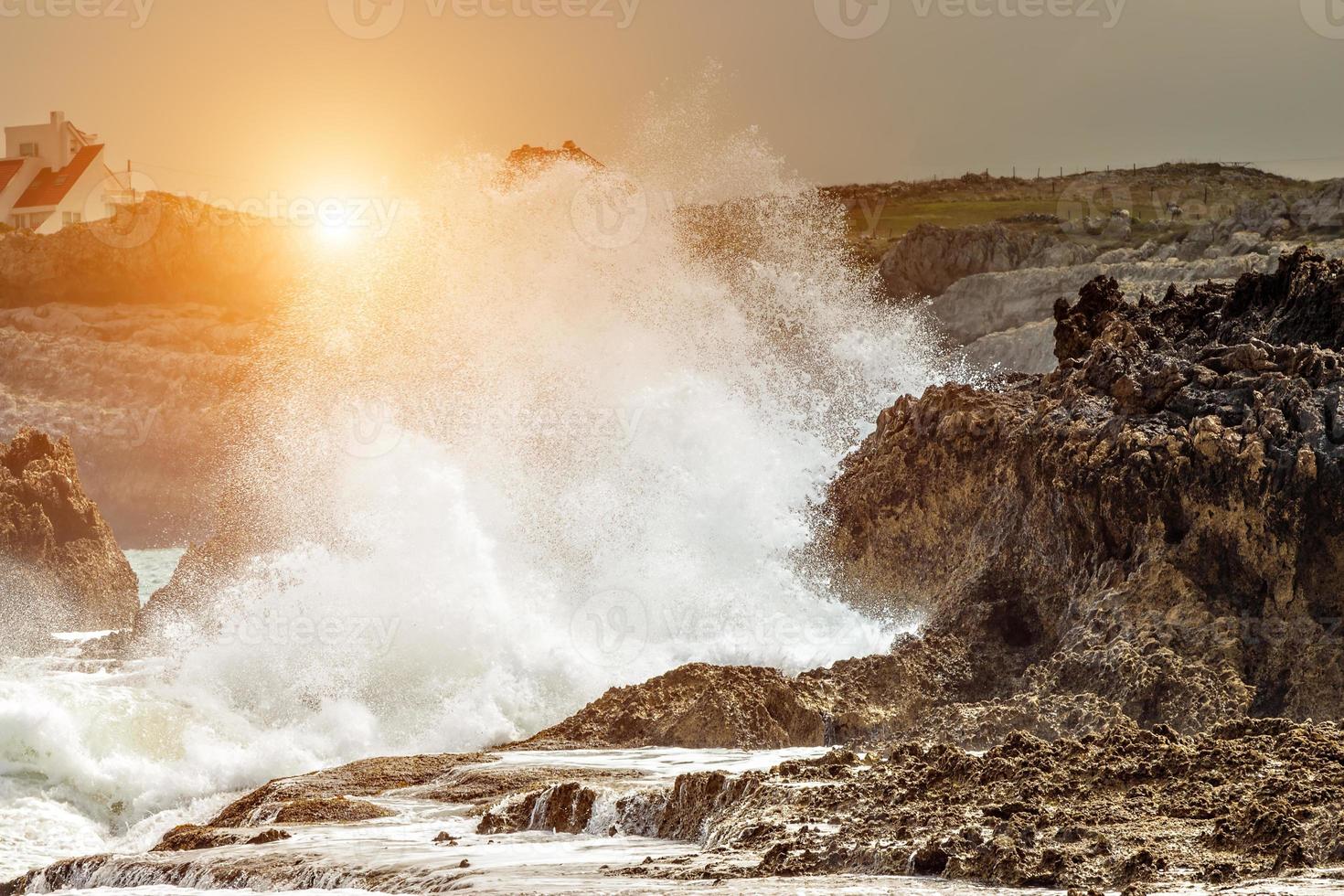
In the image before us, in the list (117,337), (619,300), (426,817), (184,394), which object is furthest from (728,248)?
(426,817)

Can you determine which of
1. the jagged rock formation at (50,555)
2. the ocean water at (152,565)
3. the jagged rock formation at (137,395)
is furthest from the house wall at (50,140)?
the jagged rock formation at (50,555)

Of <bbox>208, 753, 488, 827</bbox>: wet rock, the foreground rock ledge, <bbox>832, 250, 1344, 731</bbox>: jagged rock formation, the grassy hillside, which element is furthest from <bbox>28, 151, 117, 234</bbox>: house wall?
the foreground rock ledge

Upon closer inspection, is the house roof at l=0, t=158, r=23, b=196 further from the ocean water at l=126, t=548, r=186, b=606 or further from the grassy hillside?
the grassy hillside

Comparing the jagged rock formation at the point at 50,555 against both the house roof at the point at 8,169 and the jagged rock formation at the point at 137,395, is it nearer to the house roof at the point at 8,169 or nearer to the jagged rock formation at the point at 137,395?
the jagged rock formation at the point at 137,395

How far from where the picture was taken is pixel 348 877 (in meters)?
13.2

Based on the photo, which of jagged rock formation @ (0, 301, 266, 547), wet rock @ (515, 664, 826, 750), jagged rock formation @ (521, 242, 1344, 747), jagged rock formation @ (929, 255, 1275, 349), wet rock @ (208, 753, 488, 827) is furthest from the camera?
jagged rock formation @ (0, 301, 266, 547)

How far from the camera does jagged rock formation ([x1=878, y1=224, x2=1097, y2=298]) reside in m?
80.6

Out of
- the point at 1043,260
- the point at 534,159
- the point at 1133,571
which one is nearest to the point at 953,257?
the point at 1043,260

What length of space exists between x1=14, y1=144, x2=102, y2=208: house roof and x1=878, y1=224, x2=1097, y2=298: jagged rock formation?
4204cm

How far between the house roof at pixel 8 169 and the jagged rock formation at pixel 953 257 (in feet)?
154

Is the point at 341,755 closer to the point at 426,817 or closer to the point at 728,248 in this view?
the point at 426,817

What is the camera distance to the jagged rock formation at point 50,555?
37.1m

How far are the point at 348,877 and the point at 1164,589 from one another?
38.2 ft

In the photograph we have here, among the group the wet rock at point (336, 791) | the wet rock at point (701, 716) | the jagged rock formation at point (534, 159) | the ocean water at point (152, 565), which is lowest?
the wet rock at point (336, 791)
